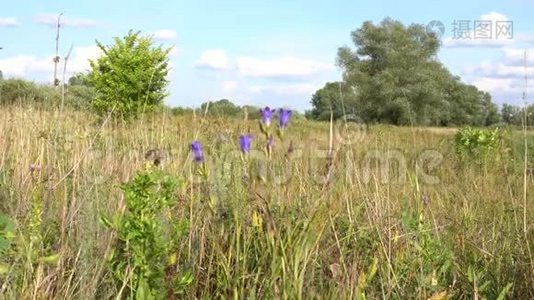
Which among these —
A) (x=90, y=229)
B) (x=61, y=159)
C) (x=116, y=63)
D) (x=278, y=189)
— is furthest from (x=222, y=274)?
(x=116, y=63)

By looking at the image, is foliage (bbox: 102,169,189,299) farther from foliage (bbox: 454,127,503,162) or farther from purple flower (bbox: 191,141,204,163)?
foliage (bbox: 454,127,503,162)

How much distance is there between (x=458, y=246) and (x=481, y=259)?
186mm

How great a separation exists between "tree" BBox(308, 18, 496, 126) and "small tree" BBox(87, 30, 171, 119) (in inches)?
1144

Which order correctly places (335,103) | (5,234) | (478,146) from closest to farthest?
(5,234) < (335,103) < (478,146)

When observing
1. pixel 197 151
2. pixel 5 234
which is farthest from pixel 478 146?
pixel 5 234

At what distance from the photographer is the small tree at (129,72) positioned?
39.3ft

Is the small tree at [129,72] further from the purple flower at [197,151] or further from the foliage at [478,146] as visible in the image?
the purple flower at [197,151]

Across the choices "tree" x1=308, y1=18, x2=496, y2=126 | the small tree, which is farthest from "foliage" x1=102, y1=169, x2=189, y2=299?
"tree" x1=308, y1=18, x2=496, y2=126

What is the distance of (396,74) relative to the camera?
4322cm

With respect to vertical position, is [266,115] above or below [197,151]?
above

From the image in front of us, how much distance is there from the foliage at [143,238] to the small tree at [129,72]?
963cm

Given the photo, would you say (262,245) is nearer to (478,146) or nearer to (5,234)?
(5,234)

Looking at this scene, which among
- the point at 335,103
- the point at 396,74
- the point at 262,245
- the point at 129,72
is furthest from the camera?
the point at 396,74

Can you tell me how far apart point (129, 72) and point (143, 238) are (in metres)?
10.8
